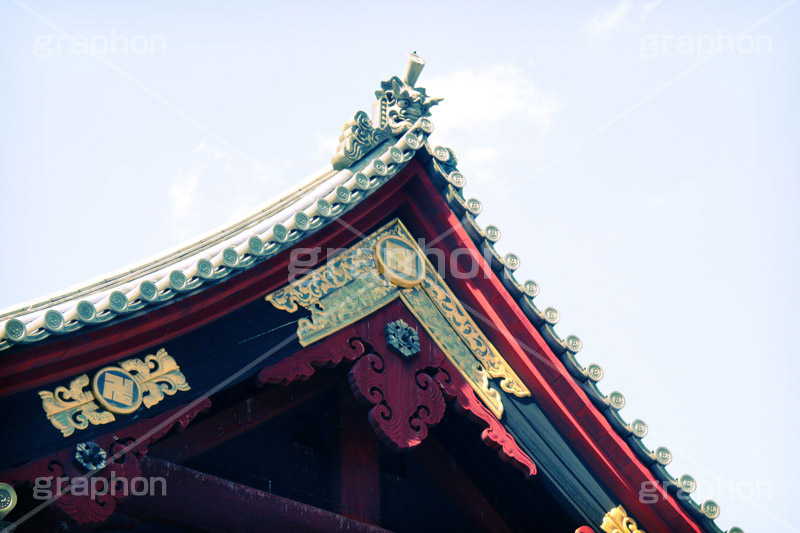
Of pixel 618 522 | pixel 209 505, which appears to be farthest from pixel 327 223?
pixel 618 522

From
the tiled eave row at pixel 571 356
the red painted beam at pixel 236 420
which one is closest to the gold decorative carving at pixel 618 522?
the tiled eave row at pixel 571 356

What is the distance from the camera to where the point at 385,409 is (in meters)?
6.82

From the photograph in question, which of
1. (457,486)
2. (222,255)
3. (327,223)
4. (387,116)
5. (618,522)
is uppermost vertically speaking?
(387,116)

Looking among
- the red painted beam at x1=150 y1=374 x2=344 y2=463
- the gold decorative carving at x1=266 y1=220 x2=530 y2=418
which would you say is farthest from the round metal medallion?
the gold decorative carving at x1=266 y1=220 x2=530 y2=418

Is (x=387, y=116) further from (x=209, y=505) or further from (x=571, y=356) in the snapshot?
(x=209, y=505)

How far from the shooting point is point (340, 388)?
7.48 m

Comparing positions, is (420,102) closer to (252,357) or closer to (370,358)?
(370,358)

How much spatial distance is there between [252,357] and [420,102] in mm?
3379

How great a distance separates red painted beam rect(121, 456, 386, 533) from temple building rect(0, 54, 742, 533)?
0.04ft

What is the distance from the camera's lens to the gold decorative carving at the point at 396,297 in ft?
22.5

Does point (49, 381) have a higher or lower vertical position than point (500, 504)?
higher

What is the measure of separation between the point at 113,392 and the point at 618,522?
444cm

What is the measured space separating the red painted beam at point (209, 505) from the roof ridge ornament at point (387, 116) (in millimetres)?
3376

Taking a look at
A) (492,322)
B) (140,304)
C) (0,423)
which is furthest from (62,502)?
(492,322)
